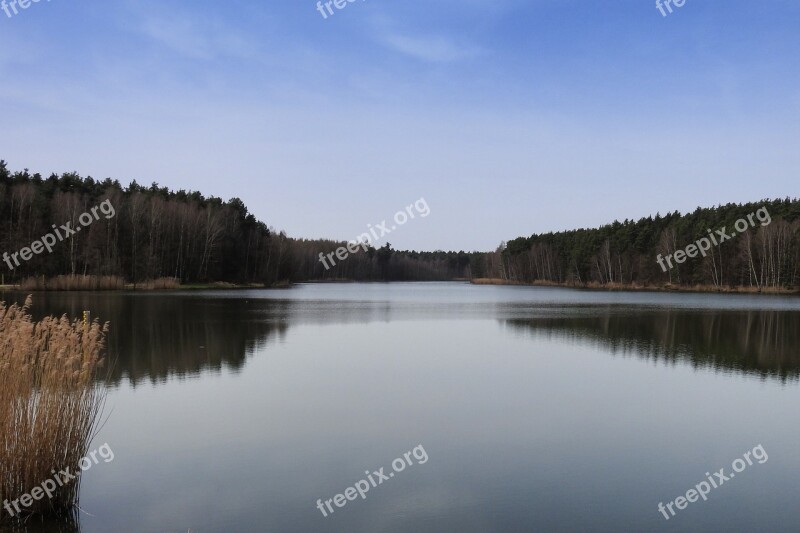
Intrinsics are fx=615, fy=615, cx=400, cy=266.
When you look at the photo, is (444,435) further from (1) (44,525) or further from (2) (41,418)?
(2) (41,418)

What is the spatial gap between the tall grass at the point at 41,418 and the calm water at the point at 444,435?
0.65 metres

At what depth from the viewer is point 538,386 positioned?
13.9 m

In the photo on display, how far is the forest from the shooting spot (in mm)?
59312

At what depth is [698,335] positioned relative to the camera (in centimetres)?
2462

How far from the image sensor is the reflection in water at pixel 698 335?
17797 millimetres

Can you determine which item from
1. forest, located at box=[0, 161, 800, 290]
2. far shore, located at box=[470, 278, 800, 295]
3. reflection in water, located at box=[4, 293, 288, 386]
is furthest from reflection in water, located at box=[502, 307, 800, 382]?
forest, located at box=[0, 161, 800, 290]

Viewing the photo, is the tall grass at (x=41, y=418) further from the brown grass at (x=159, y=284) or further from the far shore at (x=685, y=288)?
the far shore at (x=685, y=288)

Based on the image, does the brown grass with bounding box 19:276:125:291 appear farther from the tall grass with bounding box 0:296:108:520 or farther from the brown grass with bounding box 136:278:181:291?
the tall grass with bounding box 0:296:108:520

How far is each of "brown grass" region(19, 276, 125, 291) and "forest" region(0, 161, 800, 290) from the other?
78 centimetres

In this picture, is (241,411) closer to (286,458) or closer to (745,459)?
(286,458)

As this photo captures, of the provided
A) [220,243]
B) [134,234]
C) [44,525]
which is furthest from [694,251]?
[44,525]

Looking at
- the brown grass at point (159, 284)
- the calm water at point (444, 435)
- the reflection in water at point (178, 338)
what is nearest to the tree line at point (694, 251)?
the brown grass at point (159, 284)

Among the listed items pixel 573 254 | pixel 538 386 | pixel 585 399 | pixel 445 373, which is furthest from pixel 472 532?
pixel 573 254

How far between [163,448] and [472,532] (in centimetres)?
498
